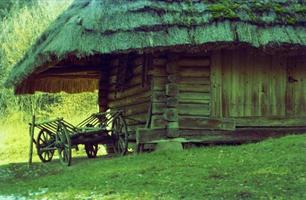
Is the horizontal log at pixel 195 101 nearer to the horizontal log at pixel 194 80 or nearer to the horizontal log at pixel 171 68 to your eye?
the horizontal log at pixel 194 80

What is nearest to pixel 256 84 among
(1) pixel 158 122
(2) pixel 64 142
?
(1) pixel 158 122

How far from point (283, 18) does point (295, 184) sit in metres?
6.33

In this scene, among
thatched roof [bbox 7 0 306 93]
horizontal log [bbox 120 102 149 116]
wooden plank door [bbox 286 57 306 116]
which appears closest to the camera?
thatched roof [bbox 7 0 306 93]

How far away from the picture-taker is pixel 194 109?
1326 centimetres

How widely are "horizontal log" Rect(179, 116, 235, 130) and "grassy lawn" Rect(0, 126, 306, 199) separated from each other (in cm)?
149

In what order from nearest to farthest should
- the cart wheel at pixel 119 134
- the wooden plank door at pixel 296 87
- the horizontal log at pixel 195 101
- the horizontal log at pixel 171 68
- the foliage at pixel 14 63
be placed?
1. the horizontal log at pixel 171 68
2. the cart wheel at pixel 119 134
3. the horizontal log at pixel 195 101
4. the wooden plank door at pixel 296 87
5. the foliage at pixel 14 63

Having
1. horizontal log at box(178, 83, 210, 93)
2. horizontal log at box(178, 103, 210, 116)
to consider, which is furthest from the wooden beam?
horizontal log at box(178, 83, 210, 93)

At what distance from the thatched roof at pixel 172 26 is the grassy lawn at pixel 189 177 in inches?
98.2

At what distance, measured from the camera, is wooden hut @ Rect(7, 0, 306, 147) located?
12.4 m

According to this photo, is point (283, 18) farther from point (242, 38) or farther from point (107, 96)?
point (107, 96)

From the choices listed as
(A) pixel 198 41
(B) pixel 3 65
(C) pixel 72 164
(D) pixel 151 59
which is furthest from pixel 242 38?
(B) pixel 3 65

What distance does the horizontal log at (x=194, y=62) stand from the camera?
13.2 m

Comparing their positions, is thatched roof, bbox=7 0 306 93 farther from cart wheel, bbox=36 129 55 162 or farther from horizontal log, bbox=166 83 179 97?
cart wheel, bbox=36 129 55 162

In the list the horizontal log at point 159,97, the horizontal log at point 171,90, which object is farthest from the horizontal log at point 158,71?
the horizontal log at point 159,97
